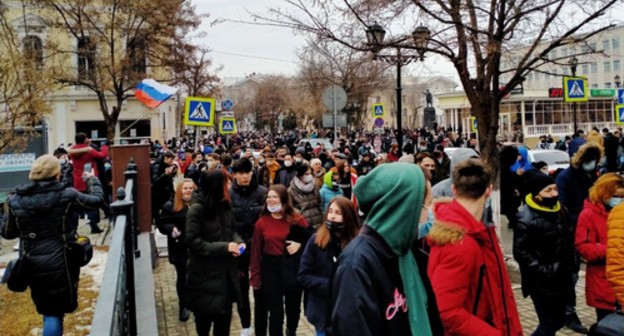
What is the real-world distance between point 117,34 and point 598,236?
101 ft

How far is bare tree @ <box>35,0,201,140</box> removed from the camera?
1138 inches

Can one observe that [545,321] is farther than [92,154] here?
No

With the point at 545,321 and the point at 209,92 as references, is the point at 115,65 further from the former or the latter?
the point at 545,321

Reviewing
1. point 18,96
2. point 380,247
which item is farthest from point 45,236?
point 18,96

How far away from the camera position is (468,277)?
294 centimetres

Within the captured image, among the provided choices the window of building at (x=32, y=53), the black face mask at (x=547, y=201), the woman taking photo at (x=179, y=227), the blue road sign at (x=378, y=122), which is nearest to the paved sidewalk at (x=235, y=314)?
the woman taking photo at (x=179, y=227)

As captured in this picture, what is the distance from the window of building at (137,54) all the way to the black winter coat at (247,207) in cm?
2589

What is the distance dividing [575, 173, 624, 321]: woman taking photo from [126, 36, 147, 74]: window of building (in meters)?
28.3

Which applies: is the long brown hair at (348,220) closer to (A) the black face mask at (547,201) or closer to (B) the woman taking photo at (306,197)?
(A) the black face mask at (547,201)

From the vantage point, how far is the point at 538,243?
4.96 m

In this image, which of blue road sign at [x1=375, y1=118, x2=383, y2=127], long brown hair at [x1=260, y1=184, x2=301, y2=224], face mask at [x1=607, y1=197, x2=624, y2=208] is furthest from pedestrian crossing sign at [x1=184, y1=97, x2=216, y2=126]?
face mask at [x1=607, y1=197, x2=624, y2=208]

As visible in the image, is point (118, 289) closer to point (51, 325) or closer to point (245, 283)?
point (51, 325)

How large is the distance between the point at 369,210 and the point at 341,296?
405 millimetres

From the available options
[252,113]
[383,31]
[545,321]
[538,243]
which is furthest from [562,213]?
[252,113]
